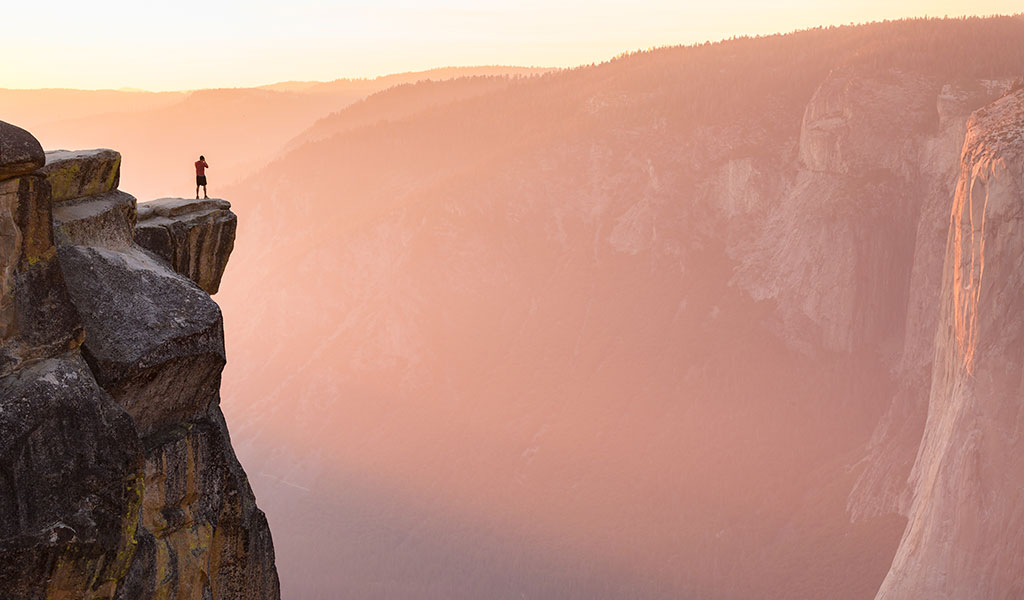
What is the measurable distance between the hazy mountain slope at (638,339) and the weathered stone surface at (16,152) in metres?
75.7

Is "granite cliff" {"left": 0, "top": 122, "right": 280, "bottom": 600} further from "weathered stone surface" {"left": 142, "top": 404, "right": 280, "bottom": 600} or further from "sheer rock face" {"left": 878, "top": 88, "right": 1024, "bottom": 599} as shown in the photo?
"sheer rock face" {"left": 878, "top": 88, "right": 1024, "bottom": 599}

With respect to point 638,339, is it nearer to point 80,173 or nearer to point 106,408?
point 80,173

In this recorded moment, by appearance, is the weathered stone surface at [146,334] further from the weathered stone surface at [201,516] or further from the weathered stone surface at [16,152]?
the weathered stone surface at [16,152]

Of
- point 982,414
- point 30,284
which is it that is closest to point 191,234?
point 30,284

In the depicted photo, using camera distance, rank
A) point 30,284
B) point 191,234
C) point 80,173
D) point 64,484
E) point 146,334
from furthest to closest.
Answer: point 191,234
point 80,173
point 146,334
point 30,284
point 64,484

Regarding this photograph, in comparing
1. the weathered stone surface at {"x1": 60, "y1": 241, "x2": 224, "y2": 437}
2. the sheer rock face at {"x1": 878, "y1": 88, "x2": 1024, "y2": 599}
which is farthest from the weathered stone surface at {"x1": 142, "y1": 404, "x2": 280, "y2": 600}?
the sheer rock face at {"x1": 878, "y1": 88, "x2": 1024, "y2": 599}

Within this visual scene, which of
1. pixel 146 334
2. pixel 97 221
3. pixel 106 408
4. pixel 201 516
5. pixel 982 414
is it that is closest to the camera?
pixel 106 408

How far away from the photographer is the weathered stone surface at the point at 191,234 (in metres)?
21.3

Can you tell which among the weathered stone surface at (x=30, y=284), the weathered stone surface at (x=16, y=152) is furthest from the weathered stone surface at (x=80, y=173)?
the weathered stone surface at (x=16, y=152)

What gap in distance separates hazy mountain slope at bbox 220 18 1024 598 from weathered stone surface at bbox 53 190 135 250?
72.2m

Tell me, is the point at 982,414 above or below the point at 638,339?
above

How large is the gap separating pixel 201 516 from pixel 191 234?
646cm

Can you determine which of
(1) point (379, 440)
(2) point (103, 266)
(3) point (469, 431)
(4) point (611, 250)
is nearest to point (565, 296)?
(4) point (611, 250)

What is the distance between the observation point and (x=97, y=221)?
1819cm
